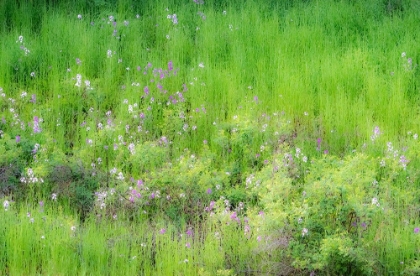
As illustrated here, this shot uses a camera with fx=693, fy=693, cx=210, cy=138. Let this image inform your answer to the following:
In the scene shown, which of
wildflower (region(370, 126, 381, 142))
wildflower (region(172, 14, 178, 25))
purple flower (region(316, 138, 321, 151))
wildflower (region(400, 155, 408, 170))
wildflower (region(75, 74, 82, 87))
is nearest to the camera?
wildflower (region(400, 155, 408, 170))

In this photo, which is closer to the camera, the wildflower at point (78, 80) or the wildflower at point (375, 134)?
the wildflower at point (375, 134)

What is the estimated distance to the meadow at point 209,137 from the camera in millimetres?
5461

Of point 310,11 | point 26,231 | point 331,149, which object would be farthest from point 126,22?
point 26,231

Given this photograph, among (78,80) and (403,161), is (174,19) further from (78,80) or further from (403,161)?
(403,161)

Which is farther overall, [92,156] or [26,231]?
[92,156]

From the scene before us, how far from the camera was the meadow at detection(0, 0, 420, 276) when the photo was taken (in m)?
5.46

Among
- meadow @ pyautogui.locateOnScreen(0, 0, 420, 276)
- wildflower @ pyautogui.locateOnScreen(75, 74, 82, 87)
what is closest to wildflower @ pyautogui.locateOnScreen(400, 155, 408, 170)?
meadow @ pyautogui.locateOnScreen(0, 0, 420, 276)

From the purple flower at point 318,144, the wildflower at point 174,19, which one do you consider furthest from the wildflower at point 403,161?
the wildflower at point 174,19

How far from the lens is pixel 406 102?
7.57 meters

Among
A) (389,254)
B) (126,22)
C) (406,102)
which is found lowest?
(389,254)

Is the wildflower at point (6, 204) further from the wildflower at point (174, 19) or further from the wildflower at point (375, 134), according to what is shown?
the wildflower at point (174, 19)

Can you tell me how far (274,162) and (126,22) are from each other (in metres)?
3.76

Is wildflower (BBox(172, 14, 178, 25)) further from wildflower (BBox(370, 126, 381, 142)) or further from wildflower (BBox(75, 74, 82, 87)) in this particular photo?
wildflower (BBox(370, 126, 381, 142))

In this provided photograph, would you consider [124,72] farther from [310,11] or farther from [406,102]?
[406,102]
